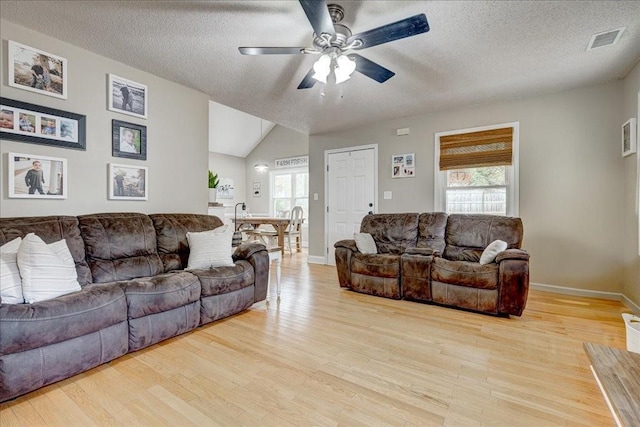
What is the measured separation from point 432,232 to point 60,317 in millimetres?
3469

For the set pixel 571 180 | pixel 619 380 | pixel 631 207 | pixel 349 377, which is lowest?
pixel 349 377

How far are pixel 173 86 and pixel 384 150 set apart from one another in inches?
123

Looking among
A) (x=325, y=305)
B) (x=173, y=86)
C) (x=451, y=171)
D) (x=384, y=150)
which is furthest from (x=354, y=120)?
(x=325, y=305)

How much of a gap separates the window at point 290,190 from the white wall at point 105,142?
13.7 feet

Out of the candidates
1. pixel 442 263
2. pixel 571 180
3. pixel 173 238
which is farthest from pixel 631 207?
pixel 173 238

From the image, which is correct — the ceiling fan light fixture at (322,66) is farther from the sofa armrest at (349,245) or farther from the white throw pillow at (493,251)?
the white throw pillow at (493,251)

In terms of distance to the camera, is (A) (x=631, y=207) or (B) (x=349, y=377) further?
(A) (x=631, y=207)

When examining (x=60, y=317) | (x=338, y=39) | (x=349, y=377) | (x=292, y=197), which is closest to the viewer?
(x=60, y=317)

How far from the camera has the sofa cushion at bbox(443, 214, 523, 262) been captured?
127 inches

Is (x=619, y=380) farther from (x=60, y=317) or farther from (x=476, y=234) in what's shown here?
(x=60, y=317)

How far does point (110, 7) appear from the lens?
2.20 meters

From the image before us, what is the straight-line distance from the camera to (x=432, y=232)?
368cm

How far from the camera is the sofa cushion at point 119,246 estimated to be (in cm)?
246

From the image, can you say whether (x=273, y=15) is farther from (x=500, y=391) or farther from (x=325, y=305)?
(x=500, y=391)
